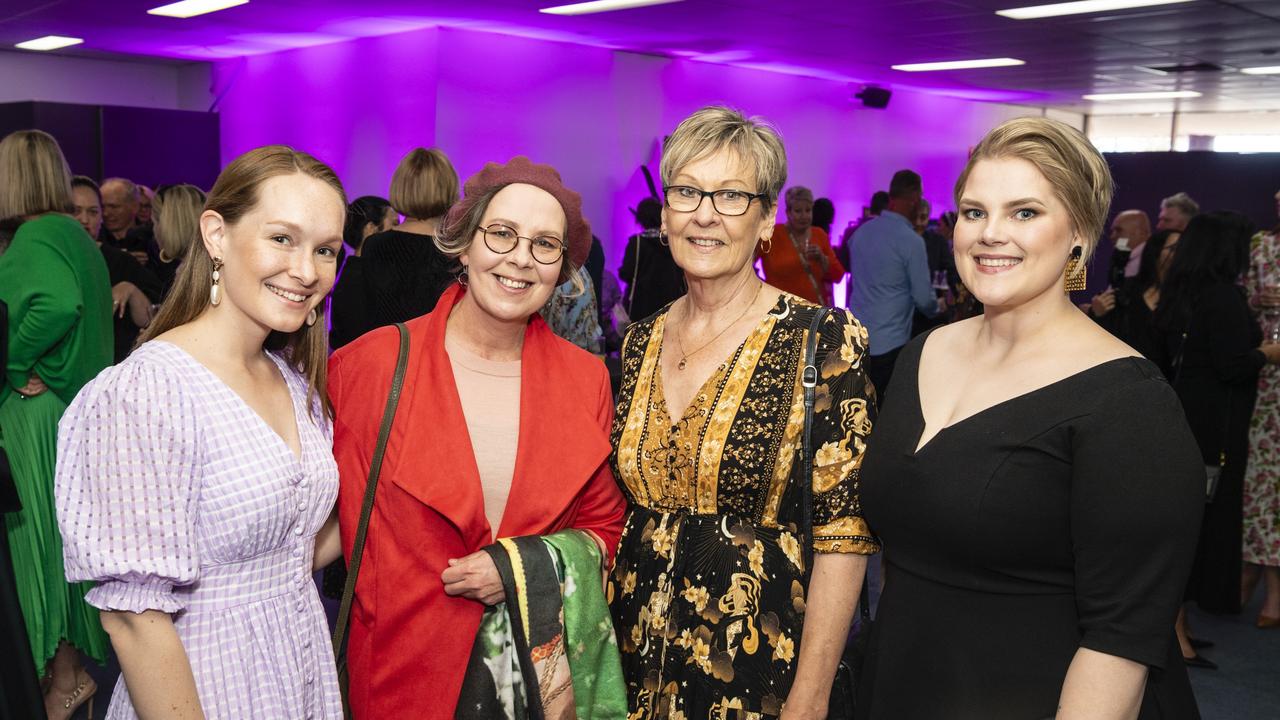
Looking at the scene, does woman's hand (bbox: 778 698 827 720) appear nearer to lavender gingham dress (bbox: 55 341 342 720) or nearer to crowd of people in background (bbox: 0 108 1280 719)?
crowd of people in background (bbox: 0 108 1280 719)

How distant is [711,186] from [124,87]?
1338 cm

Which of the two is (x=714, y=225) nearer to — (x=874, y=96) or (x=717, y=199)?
(x=717, y=199)

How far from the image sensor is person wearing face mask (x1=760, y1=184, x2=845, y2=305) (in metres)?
7.47

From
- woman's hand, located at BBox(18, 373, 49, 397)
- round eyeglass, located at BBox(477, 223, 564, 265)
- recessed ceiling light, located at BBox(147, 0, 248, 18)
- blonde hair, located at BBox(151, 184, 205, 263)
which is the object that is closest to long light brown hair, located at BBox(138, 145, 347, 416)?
round eyeglass, located at BBox(477, 223, 564, 265)

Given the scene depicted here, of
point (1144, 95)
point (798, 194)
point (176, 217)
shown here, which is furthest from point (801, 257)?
point (1144, 95)

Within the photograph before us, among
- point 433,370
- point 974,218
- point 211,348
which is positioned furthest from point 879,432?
point 211,348

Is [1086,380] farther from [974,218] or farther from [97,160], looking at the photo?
[97,160]

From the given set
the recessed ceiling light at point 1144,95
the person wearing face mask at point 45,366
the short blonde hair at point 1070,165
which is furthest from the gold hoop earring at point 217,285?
the recessed ceiling light at point 1144,95

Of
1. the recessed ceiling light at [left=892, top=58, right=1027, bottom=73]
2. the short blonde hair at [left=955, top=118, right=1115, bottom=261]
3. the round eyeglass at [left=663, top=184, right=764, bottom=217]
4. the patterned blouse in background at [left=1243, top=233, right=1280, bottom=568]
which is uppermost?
the recessed ceiling light at [left=892, top=58, right=1027, bottom=73]

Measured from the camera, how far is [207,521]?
1.59 m

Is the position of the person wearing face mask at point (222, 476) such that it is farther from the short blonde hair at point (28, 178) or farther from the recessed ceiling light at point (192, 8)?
the recessed ceiling light at point (192, 8)

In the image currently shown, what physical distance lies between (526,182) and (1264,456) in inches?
183

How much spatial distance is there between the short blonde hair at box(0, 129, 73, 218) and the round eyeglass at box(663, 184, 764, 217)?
2.61 metres

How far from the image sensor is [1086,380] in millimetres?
1546
